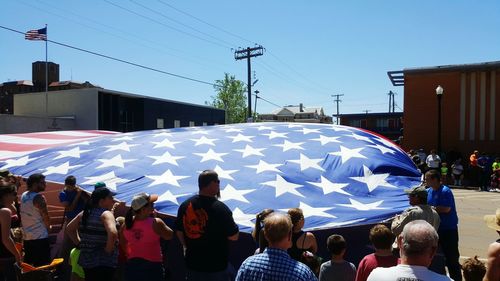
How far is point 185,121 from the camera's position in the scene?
3803 centimetres

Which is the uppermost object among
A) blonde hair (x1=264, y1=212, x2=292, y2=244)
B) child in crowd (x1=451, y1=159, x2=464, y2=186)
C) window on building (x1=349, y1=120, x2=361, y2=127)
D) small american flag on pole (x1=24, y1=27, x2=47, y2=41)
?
small american flag on pole (x1=24, y1=27, x2=47, y2=41)

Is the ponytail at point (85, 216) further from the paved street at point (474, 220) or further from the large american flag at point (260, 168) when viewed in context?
the paved street at point (474, 220)

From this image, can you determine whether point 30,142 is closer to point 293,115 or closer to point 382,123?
point 382,123

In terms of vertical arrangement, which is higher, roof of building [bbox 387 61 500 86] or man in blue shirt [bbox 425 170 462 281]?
roof of building [bbox 387 61 500 86]

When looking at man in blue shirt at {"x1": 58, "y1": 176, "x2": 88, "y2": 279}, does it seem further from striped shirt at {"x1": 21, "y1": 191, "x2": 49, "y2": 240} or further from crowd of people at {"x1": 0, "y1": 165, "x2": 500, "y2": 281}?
crowd of people at {"x1": 0, "y1": 165, "x2": 500, "y2": 281}

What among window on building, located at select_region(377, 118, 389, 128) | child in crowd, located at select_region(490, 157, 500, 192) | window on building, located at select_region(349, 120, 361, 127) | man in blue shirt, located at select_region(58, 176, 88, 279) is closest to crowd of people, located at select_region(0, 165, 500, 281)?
man in blue shirt, located at select_region(58, 176, 88, 279)

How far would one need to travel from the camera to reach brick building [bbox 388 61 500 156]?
23531mm

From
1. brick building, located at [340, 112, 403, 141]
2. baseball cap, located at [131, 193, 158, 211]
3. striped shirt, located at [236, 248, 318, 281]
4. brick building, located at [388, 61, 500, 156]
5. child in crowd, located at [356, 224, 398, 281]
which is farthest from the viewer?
brick building, located at [340, 112, 403, 141]

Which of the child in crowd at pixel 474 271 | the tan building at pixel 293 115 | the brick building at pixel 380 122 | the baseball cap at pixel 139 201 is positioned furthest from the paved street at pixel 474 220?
the tan building at pixel 293 115

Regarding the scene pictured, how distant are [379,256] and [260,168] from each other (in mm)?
3326

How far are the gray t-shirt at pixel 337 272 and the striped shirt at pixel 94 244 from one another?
218 centimetres

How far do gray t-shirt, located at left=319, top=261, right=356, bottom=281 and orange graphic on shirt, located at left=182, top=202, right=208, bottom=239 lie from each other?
118 centimetres

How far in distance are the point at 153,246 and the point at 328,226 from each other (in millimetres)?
2050

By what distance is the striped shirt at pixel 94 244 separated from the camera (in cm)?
462
